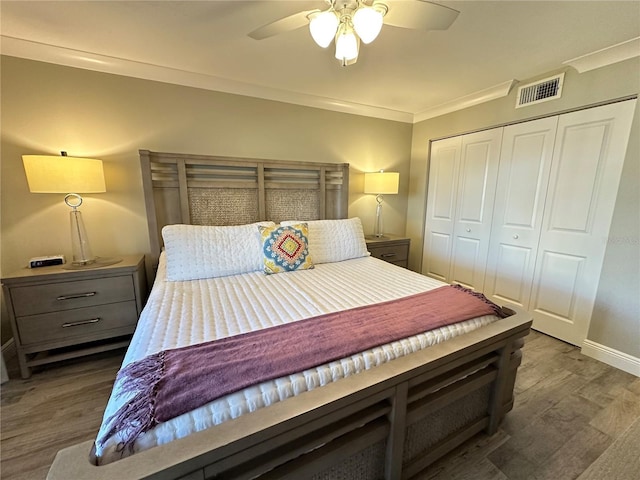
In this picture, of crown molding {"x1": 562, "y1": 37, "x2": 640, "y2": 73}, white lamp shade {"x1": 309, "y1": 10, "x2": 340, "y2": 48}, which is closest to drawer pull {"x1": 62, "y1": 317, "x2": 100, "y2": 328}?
white lamp shade {"x1": 309, "y1": 10, "x2": 340, "y2": 48}

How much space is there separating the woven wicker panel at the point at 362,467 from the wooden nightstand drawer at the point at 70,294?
1.85 meters

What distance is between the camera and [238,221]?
8.48 feet

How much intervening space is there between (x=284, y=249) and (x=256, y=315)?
798 millimetres

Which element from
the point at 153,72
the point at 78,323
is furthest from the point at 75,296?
the point at 153,72

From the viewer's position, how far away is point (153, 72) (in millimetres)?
2191

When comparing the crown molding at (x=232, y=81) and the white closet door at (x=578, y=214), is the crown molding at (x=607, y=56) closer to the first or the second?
the crown molding at (x=232, y=81)

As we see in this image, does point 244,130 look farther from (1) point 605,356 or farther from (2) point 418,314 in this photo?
(1) point 605,356

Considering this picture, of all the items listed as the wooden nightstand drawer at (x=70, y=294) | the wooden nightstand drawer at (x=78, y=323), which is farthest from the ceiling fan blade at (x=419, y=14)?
the wooden nightstand drawer at (x=78, y=323)

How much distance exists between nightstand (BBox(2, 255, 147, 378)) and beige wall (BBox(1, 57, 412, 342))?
396 millimetres

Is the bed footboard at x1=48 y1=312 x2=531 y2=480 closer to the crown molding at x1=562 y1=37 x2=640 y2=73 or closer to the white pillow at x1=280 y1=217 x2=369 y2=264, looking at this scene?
the white pillow at x1=280 y1=217 x2=369 y2=264

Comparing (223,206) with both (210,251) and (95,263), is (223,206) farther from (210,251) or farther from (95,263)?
(95,263)

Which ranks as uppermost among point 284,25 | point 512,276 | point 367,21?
point 284,25

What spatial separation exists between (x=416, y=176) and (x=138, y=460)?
12.2ft

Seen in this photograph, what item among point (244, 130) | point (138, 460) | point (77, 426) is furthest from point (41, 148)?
point (138, 460)
